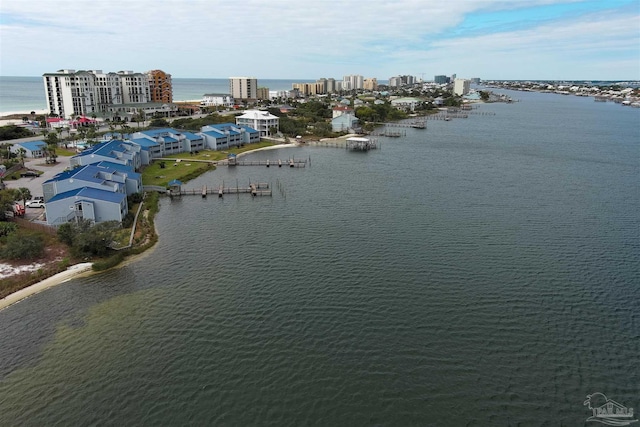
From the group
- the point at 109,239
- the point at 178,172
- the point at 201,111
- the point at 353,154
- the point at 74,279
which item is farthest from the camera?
the point at 201,111

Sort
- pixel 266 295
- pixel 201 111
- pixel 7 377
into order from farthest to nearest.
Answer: pixel 201 111 → pixel 266 295 → pixel 7 377

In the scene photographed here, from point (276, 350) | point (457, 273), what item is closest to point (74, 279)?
point (276, 350)

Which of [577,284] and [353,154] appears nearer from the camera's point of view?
[577,284]

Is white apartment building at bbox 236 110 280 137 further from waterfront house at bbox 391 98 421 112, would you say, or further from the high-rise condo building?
waterfront house at bbox 391 98 421 112

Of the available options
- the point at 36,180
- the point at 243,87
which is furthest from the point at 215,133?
the point at 243,87

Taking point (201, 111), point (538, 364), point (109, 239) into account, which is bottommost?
point (538, 364)

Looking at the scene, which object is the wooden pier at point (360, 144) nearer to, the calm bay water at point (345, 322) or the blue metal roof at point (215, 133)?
the blue metal roof at point (215, 133)

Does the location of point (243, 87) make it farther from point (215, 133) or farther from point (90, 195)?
point (90, 195)

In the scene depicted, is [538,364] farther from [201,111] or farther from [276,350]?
[201,111]
